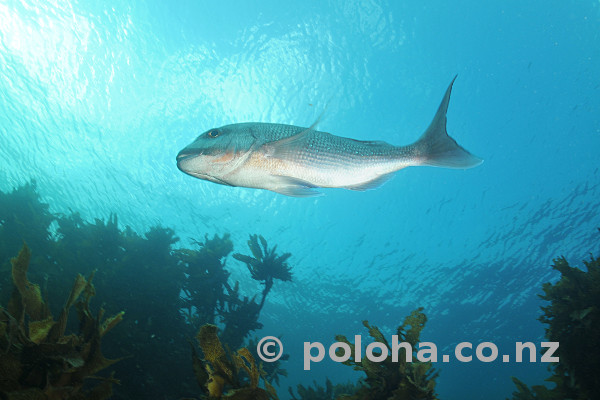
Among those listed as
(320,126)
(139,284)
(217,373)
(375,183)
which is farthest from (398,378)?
(320,126)

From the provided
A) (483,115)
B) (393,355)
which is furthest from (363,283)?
(393,355)

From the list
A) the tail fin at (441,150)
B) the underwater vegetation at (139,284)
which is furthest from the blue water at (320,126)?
the tail fin at (441,150)

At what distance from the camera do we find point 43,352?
5.67 feet

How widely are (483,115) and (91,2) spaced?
64.1 ft

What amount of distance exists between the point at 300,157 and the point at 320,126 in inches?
487

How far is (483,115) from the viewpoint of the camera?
1308 cm

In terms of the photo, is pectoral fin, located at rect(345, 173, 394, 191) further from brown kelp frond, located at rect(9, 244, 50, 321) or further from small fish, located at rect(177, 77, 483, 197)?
brown kelp frond, located at rect(9, 244, 50, 321)

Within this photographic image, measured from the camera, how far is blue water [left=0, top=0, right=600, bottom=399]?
→ 11938 mm

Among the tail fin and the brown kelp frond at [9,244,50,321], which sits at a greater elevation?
the tail fin

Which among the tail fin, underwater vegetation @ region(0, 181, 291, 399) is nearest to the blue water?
underwater vegetation @ region(0, 181, 291, 399)

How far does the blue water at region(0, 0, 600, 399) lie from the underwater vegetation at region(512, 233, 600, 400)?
9.56 m

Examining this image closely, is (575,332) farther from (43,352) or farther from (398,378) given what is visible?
(43,352)

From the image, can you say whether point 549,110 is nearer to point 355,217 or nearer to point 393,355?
point 355,217

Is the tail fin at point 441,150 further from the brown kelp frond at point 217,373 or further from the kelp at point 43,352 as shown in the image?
the kelp at point 43,352
